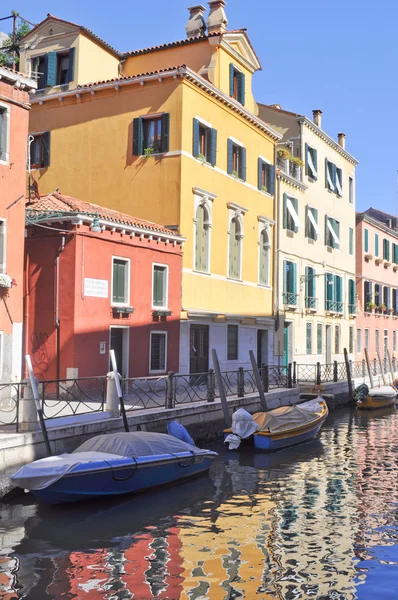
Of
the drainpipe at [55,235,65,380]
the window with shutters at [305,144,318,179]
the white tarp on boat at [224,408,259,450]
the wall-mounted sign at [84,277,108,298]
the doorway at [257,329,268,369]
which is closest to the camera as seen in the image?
the white tarp on boat at [224,408,259,450]

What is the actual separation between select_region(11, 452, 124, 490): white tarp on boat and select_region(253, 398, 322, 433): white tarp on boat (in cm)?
678

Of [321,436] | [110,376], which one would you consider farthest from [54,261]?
[321,436]

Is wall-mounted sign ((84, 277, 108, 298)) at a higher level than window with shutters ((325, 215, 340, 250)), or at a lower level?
lower

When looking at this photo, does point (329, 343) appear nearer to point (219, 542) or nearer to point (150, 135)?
point (150, 135)

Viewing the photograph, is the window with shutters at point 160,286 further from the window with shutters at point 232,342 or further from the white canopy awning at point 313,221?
the white canopy awning at point 313,221

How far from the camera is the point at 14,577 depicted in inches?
327

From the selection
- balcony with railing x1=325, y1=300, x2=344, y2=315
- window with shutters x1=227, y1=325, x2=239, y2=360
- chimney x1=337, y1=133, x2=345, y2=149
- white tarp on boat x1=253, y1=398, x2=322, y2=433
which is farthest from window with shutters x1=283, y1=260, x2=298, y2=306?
chimney x1=337, y1=133, x2=345, y2=149

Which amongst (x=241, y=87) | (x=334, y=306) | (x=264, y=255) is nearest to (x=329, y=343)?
(x=334, y=306)

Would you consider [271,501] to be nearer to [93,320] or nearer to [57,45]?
[93,320]

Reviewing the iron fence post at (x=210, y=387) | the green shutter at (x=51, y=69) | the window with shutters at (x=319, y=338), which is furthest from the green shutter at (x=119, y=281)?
the window with shutters at (x=319, y=338)

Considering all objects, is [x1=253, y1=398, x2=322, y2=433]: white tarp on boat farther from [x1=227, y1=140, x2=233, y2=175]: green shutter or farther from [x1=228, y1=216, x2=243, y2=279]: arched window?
[x1=227, y1=140, x2=233, y2=175]: green shutter

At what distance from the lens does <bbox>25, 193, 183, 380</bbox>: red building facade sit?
18.3 m

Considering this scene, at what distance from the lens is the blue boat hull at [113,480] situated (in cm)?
1124

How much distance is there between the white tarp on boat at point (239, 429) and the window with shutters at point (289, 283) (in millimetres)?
12350
